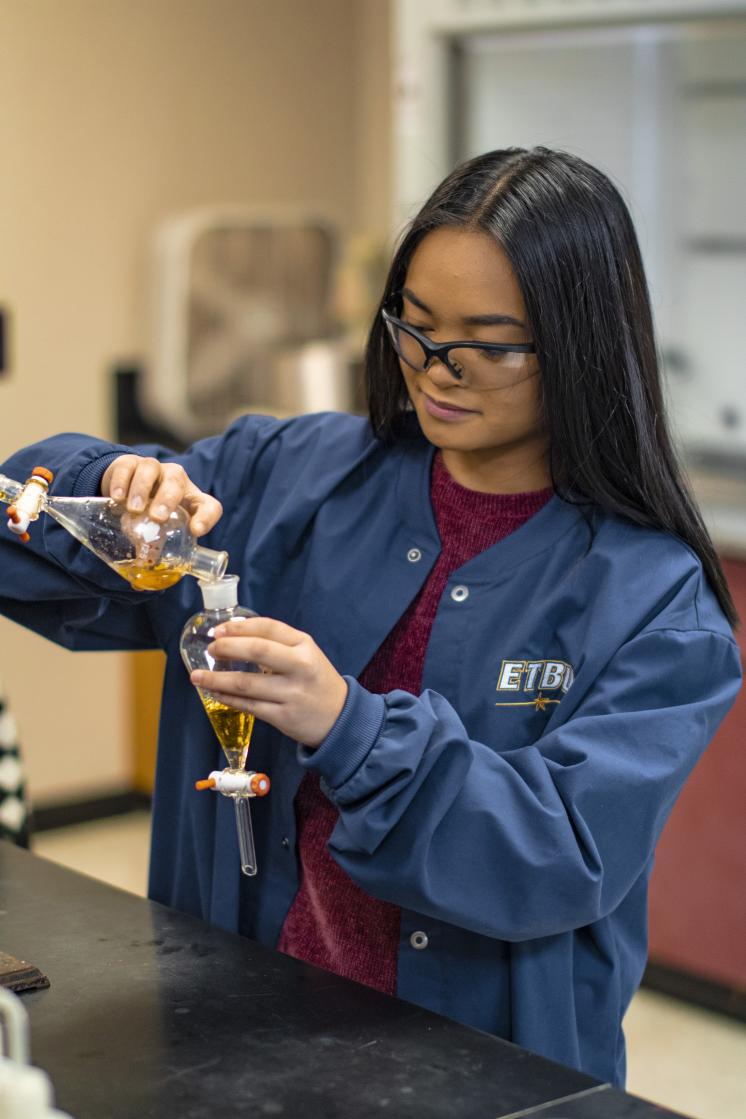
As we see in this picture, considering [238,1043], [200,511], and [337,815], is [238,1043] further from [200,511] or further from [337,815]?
[200,511]

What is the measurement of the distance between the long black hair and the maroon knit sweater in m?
0.10

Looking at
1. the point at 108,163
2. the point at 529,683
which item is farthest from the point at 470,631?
the point at 108,163

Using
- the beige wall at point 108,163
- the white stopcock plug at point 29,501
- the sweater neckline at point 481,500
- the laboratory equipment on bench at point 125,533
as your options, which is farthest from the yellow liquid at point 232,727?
the beige wall at point 108,163

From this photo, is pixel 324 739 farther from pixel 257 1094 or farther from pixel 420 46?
pixel 420 46

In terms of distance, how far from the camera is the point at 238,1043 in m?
1.14

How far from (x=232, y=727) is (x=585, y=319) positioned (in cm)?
51

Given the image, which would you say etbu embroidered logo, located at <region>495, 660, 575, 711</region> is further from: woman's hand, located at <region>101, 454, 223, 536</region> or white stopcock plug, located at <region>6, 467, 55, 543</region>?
white stopcock plug, located at <region>6, 467, 55, 543</region>

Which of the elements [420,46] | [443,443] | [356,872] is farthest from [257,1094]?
[420,46]

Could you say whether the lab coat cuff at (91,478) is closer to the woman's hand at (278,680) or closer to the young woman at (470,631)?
the young woman at (470,631)

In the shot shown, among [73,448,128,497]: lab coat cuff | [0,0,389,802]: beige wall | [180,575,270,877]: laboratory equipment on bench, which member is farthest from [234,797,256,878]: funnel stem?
[0,0,389,802]: beige wall

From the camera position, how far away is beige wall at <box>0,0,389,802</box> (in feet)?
11.7

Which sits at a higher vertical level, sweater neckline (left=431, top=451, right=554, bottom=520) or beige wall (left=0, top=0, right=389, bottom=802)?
beige wall (left=0, top=0, right=389, bottom=802)

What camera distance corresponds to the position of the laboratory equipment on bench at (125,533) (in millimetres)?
1312

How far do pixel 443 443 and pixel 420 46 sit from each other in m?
1.88
